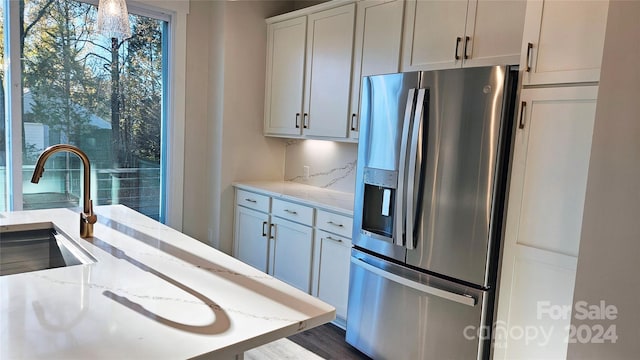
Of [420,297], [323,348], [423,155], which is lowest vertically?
[323,348]

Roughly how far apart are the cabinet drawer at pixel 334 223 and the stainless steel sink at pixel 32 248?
1.64m

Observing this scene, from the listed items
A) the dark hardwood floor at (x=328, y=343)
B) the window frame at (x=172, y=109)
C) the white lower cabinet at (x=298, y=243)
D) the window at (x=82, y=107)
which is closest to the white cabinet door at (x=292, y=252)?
the white lower cabinet at (x=298, y=243)

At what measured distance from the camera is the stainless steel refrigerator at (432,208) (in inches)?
77.6

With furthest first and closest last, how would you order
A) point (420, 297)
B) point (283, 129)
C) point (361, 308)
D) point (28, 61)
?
point (283, 129), point (28, 61), point (361, 308), point (420, 297)

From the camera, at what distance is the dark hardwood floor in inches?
103

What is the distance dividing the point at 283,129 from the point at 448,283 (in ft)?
7.04

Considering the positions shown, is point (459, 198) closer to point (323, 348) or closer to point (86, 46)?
point (323, 348)

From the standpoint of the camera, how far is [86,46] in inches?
133

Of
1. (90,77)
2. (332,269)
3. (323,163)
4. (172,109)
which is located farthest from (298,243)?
(90,77)

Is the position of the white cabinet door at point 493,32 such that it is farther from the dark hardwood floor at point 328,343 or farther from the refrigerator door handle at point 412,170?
A: the dark hardwood floor at point 328,343

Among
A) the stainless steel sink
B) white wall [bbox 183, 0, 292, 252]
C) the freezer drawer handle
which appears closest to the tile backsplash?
white wall [bbox 183, 0, 292, 252]

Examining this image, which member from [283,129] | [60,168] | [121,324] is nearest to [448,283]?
[121,324]

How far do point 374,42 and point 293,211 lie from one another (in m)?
1.36

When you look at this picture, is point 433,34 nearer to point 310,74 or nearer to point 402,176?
point 402,176
